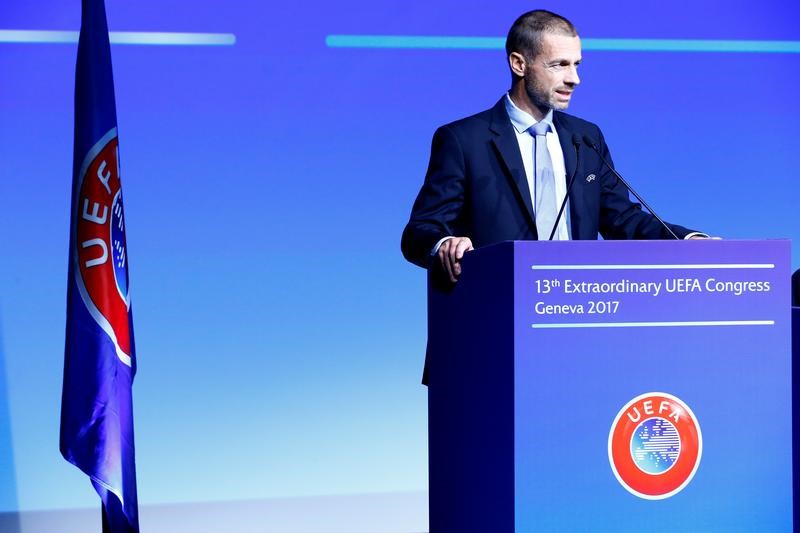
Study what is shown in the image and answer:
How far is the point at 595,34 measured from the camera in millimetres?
4453

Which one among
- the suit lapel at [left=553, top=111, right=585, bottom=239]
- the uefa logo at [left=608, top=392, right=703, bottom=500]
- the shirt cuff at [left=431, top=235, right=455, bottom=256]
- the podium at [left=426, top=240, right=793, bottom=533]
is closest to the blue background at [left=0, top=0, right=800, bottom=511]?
the suit lapel at [left=553, top=111, right=585, bottom=239]

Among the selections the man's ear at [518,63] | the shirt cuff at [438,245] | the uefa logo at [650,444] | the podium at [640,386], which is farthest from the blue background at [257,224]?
the uefa logo at [650,444]

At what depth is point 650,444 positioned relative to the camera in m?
1.96

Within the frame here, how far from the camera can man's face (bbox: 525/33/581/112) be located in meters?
2.84

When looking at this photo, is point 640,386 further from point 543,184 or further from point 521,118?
point 521,118

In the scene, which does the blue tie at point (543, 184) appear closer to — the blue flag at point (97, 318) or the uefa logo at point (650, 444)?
the uefa logo at point (650, 444)

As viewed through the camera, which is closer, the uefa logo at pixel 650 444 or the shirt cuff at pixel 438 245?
the uefa logo at pixel 650 444

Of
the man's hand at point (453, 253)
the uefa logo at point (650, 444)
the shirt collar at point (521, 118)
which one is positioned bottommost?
the uefa logo at point (650, 444)

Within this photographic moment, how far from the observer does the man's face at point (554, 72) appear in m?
2.84

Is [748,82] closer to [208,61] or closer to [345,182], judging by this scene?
[345,182]

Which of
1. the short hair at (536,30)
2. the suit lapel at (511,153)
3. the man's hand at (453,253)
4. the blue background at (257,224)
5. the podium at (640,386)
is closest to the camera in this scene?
the podium at (640,386)

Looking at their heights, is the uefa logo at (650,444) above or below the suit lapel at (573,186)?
below

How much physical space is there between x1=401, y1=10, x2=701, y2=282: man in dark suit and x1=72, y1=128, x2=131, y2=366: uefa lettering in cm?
78

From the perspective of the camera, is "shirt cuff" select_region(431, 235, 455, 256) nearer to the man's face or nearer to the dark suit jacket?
the dark suit jacket
